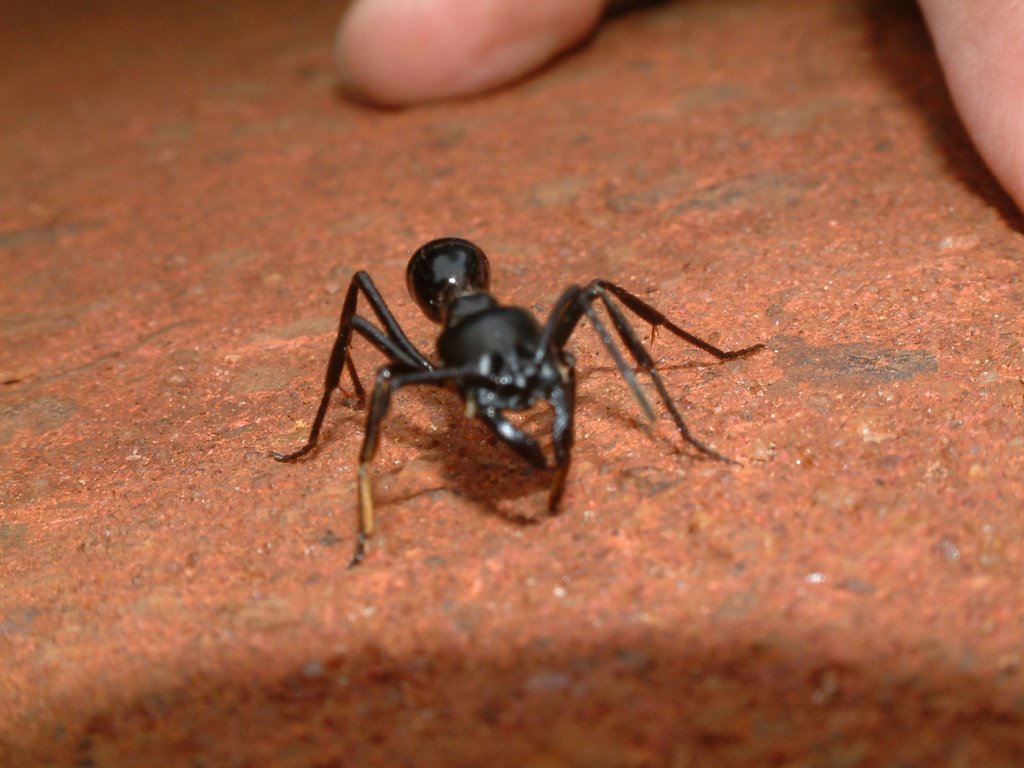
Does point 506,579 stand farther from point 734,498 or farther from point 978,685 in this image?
point 978,685

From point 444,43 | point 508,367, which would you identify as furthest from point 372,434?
point 444,43

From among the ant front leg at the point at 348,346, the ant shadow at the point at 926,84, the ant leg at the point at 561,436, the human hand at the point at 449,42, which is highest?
the human hand at the point at 449,42

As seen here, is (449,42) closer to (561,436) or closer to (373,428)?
(373,428)

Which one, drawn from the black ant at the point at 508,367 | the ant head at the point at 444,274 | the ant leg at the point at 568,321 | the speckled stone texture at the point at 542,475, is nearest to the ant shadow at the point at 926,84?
the speckled stone texture at the point at 542,475

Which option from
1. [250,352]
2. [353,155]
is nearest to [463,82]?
[353,155]

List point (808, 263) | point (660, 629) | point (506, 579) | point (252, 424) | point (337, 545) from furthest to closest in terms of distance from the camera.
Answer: point (808, 263), point (252, 424), point (337, 545), point (506, 579), point (660, 629)

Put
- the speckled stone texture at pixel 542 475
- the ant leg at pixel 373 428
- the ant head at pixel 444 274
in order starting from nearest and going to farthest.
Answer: the speckled stone texture at pixel 542 475 < the ant leg at pixel 373 428 < the ant head at pixel 444 274

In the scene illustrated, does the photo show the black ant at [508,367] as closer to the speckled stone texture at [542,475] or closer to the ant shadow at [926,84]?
the speckled stone texture at [542,475]
